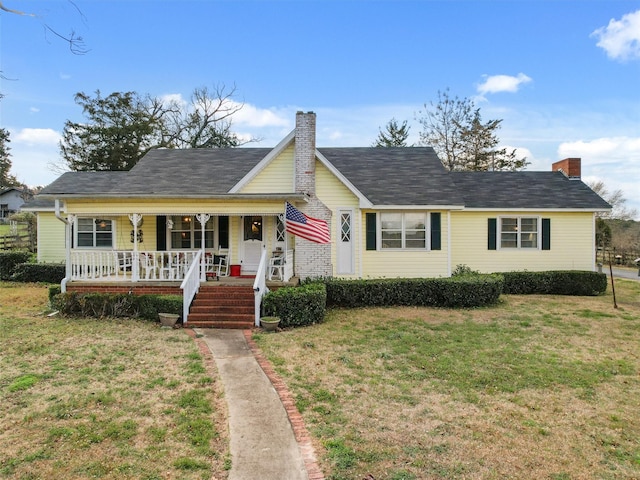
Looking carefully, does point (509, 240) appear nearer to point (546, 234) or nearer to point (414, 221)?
point (546, 234)

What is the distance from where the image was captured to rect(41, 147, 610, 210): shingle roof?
14.9 m

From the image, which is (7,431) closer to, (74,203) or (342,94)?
(74,203)

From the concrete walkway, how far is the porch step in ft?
8.00

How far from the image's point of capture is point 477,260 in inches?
631

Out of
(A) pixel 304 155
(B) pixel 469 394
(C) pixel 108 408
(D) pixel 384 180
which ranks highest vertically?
(A) pixel 304 155

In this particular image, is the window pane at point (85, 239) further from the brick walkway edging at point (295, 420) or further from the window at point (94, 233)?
the brick walkway edging at point (295, 420)

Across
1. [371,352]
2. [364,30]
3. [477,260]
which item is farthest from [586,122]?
[371,352]

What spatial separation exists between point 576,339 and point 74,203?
14777mm

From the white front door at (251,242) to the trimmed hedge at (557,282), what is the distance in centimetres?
975

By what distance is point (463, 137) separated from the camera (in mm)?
34219

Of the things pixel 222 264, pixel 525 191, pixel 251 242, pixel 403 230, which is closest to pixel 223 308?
pixel 222 264

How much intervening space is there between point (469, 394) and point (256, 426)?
11.2 ft

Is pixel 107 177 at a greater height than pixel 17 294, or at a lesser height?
greater

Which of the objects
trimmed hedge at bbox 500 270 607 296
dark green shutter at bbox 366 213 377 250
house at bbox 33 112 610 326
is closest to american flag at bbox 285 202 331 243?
house at bbox 33 112 610 326
